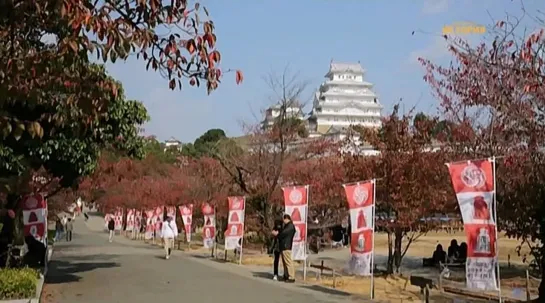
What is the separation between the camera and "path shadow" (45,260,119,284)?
1911 cm

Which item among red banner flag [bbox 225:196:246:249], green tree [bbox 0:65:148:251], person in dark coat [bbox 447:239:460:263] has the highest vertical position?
green tree [bbox 0:65:148:251]

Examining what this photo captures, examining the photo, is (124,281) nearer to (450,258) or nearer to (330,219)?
(450,258)

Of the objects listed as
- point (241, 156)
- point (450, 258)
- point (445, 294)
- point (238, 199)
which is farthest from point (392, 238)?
point (241, 156)

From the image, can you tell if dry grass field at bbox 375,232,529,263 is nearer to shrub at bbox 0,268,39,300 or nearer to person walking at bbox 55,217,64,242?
person walking at bbox 55,217,64,242

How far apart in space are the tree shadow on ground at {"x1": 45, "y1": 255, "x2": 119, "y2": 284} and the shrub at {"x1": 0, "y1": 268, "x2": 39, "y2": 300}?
15.1 ft

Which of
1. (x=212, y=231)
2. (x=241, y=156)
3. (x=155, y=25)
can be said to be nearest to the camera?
(x=155, y=25)

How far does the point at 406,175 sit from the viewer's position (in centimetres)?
1875

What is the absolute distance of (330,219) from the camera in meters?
31.2

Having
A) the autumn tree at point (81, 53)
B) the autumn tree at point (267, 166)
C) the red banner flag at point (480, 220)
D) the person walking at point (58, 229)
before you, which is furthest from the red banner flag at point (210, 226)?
the autumn tree at point (81, 53)

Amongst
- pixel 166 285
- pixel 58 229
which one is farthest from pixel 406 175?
pixel 58 229

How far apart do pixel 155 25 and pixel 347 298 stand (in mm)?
10269

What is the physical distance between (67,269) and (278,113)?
12.1 m

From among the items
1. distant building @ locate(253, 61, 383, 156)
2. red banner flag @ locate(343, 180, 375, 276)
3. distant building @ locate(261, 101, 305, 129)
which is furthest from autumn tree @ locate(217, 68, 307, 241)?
distant building @ locate(253, 61, 383, 156)

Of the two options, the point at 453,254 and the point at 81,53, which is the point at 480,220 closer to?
the point at 81,53
